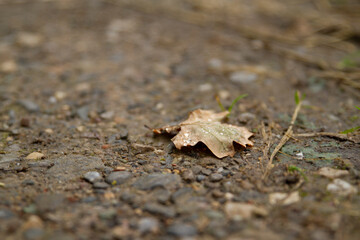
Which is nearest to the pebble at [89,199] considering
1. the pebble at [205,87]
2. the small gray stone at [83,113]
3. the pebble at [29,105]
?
the small gray stone at [83,113]

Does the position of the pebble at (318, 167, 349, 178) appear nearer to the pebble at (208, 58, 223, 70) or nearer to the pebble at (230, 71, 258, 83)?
the pebble at (230, 71, 258, 83)

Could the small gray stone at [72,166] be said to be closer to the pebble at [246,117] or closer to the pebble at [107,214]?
the pebble at [107,214]

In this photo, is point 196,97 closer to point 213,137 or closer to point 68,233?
point 213,137

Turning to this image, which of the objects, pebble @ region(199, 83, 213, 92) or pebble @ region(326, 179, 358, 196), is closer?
pebble @ region(326, 179, 358, 196)

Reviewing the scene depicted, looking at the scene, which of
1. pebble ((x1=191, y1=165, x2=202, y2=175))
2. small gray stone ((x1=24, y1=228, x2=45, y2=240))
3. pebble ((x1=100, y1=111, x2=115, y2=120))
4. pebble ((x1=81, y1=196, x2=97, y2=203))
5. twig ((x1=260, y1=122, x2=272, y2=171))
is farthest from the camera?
pebble ((x1=100, y1=111, x2=115, y2=120))

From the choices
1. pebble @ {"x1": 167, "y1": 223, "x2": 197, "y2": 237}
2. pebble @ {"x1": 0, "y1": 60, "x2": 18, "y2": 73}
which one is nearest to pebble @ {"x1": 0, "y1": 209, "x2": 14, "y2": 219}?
pebble @ {"x1": 167, "y1": 223, "x2": 197, "y2": 237}

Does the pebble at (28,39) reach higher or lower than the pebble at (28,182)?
higher

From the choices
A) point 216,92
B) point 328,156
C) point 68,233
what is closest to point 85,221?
point 68,233

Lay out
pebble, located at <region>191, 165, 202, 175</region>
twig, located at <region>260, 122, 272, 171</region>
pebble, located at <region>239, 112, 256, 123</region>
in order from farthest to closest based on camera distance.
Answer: pebble, located at <region>239, 112, 256, 123</region>
twig, located at <region>260, 122, 272, 171</region>
pebble, located at <region>191, 165, 202, 175</region>

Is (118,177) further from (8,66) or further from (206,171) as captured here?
(8,66)
